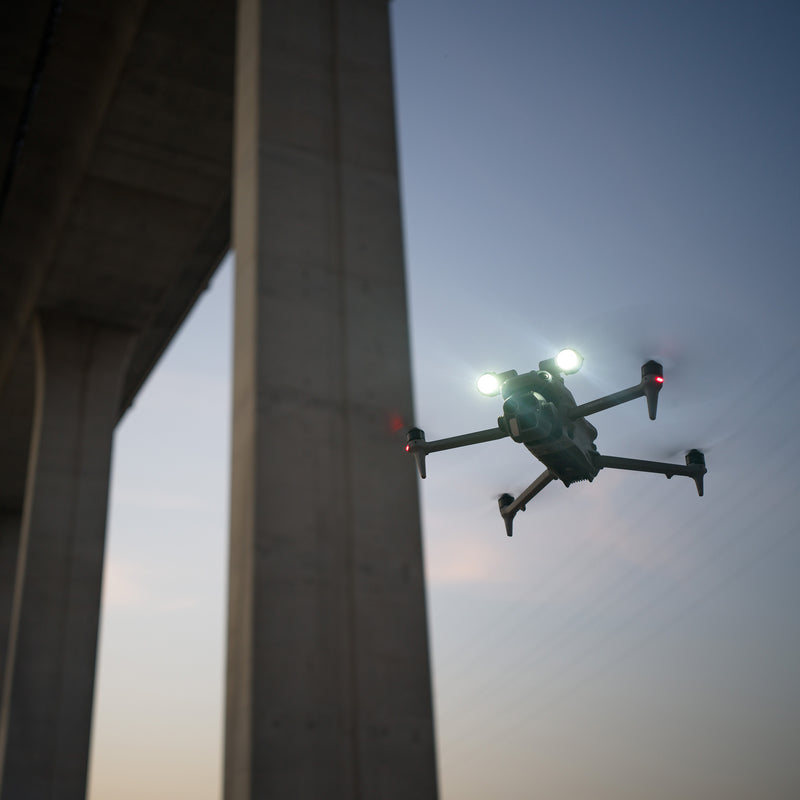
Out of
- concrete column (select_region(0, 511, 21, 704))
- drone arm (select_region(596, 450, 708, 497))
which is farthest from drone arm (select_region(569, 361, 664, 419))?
concrete column (select_region(0, 511, 21, 704))

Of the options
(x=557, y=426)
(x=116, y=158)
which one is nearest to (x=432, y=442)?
(x=557, y=426)

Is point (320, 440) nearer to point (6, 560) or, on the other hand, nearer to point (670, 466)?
point (670, 466)

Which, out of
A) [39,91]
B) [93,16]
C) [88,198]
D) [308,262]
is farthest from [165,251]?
[308,262]

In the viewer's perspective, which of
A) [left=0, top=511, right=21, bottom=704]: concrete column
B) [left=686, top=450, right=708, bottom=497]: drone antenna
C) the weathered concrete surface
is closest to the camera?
[left=686, top=450, right=708, bottom=497]: drone antenna

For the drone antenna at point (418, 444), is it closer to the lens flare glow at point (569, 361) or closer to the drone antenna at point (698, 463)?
the lens flare glow at point (569, 361)

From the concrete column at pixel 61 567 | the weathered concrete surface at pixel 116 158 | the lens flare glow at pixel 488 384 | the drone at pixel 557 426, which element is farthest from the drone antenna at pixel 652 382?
the concrete column at pixel 61 567

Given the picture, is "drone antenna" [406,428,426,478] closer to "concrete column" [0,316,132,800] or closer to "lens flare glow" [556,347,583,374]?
"lens flare glow" [556,347,583,374]

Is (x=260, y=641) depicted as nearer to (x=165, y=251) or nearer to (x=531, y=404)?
(x=531, y=404)
